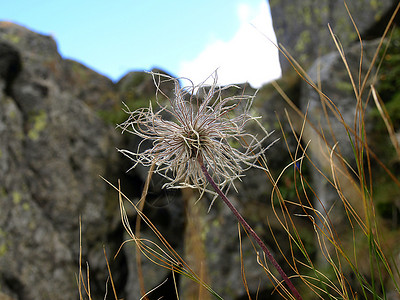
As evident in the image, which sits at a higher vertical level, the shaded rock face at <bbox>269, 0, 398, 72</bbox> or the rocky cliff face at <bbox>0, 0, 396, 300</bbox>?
the shaded rock face at <bbox>269, 0, 398, 72</bbox>

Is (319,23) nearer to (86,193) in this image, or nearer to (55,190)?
(86,193)

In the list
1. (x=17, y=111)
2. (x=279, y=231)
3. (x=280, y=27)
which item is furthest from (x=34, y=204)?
(x=280, y=27)

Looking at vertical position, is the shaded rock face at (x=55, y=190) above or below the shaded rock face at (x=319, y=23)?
below

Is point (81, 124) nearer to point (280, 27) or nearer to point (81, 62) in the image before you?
point (81, 62)

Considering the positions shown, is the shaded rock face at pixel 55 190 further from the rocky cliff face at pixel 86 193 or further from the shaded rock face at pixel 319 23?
the shaded rock face at pixel 319 23

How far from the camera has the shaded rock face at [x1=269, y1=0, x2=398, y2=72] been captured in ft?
11.1

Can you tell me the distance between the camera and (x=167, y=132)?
35.5 inches

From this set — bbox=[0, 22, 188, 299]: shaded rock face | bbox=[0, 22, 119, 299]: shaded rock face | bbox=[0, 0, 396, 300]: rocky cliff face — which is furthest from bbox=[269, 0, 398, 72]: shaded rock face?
bbox=[0, 22, 119, 299]: shaded rock face

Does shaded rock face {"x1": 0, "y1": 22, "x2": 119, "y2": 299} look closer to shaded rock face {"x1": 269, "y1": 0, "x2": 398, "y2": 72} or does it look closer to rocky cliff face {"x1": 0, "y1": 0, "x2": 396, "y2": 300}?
rocky cliff face {"x1": 0, "y1": 0, "x2": 396, "y2": 300}

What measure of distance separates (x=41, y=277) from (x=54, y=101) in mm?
1631

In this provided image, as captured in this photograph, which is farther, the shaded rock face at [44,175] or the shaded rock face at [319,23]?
the shaded rock face at [319,23]

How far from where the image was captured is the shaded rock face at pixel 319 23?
3389 millimetres

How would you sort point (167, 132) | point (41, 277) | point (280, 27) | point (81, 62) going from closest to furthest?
point (167, 132), point (41, 277), point (280, 27), point (81, 62)

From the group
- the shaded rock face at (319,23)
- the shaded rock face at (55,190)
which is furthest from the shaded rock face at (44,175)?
the shaded rock face at (319,23)
